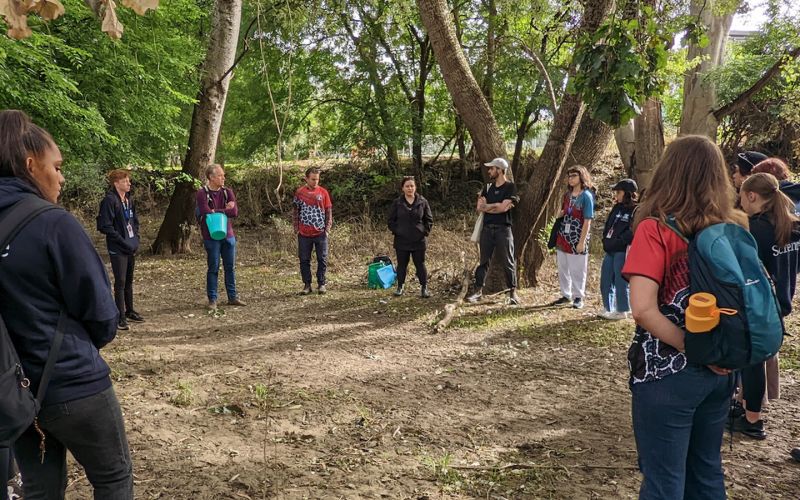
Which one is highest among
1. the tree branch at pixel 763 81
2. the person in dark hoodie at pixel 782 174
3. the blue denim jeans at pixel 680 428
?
the tree branch at pixel 763 81

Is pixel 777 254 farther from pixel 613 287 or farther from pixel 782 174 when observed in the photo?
pixel 613 287

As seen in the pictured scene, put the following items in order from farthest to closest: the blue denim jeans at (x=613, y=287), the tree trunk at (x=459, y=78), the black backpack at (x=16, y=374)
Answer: the tree trunk at (x=459, y=78), the blue denim jeans at (x=613, y=287), the black backpack at (x=16, y=374)

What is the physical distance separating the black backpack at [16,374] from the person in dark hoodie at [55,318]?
25 millimetres

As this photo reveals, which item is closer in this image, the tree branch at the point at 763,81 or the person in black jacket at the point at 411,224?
the person in black jacket at the point at 411,224

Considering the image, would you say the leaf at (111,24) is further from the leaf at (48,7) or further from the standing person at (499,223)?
the standing person at (499,223)

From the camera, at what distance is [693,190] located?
2.26m

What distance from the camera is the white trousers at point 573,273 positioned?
7.96 meters

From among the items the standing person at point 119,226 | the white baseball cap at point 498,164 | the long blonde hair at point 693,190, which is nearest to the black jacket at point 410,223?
the white baseball cap at point 498,164

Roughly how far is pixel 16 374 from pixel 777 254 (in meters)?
4.39

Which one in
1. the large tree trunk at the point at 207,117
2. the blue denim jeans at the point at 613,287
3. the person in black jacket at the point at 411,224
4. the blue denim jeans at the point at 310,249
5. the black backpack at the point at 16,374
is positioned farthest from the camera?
the large tree trunk at the point at 207,117

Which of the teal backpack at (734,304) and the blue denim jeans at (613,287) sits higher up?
the teal backpack at (734,304)

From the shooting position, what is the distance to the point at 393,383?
539cm

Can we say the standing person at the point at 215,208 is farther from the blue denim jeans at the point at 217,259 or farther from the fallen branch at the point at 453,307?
the fallen branch at the point at 453,307

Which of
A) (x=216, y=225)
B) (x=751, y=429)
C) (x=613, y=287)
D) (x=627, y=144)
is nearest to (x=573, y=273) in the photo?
(x=613, y=287)
